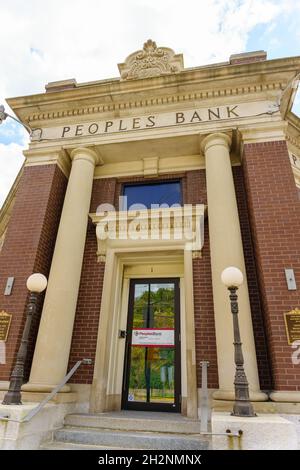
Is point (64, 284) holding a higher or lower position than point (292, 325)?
higher

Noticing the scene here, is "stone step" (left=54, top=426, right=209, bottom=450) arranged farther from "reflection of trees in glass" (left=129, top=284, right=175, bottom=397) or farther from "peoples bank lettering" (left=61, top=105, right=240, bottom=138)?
"peoples bank lettering" (left=61, top=105, right=240, bottom=138)

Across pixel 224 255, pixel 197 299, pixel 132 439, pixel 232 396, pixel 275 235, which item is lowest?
pixel 132 439

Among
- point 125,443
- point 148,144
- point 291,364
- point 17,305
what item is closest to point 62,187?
point 148,144

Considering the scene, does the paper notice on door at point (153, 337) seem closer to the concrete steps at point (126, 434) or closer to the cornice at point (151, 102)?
the concrete steps at point (126, 434)

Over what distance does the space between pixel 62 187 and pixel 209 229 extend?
3965mm

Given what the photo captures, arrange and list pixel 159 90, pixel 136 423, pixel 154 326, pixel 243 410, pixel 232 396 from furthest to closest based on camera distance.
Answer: pixel 159 90 < pixel 154 326 < pixel 136 423 < pixel 232 396 < pixel 243 410

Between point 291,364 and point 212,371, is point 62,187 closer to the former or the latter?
point 212,371

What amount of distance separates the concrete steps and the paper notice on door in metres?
1.72

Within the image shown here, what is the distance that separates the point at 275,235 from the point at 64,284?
4.24 meters

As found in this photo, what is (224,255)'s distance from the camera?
18.6 ft

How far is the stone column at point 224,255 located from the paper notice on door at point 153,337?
4.84 feet

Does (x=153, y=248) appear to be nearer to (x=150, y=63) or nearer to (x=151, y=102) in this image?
(x=151, y=102)

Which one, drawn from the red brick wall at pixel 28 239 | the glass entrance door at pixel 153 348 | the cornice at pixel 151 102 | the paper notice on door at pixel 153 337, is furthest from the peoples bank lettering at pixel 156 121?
the paper notice on door at pixel 153 337

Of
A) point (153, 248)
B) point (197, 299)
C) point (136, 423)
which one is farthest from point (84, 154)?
point (136, 423)
